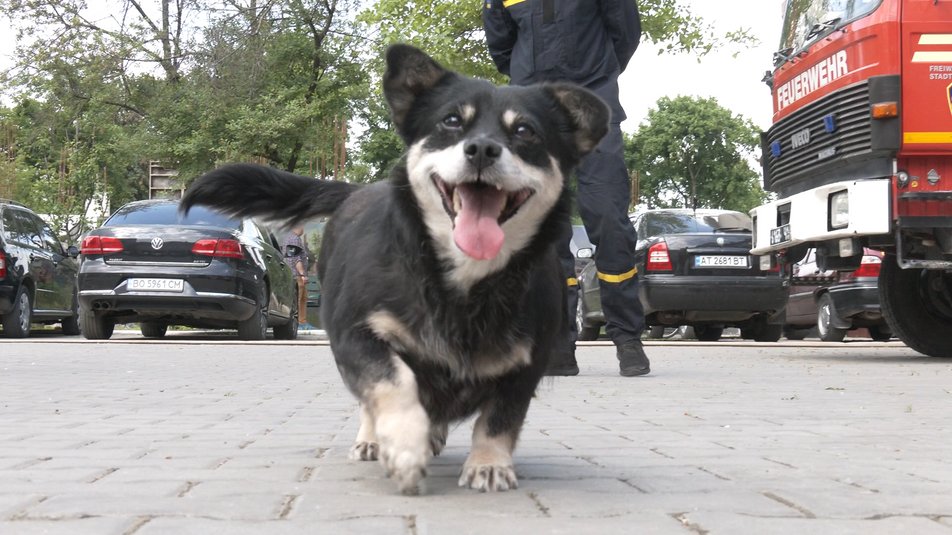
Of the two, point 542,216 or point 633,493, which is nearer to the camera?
point 633,493

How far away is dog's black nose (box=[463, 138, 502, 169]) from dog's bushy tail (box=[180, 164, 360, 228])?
1598 millimetres

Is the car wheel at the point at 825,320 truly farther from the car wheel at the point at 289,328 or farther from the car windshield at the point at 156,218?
the car windshield at the point at 156,218

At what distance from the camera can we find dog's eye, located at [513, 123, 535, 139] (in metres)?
3.69

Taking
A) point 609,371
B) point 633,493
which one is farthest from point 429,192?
point 609,371

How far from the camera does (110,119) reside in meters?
39.0

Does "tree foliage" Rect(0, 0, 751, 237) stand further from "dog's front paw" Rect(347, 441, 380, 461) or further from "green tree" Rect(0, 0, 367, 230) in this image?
"dog's front paw" Rect(347, 441, 380, 461)

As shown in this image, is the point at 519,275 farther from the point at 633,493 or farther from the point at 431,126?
the point at 633,493

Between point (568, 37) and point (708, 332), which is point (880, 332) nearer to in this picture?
point (708, 332)

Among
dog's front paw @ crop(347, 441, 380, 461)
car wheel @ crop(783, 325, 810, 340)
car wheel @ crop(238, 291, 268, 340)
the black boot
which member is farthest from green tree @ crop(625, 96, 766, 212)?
dog's front paw @ crop(347, 441, 380, 461)

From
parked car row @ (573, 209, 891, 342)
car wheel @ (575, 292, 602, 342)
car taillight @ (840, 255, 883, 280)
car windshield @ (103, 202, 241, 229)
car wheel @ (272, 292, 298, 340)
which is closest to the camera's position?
car taillight @ (840, 255, 883, 280)

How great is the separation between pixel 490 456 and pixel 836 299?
11.6m

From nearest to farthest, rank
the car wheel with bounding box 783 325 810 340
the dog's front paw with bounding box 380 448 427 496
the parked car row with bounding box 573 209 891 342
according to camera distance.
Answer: the dog's front paw with bounding box 380 448 427 496
the parked car row with bounding box 573 209 891 342
the car wheel with bounding box 783 325 810 340

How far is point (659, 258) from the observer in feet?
49.1

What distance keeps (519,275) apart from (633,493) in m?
0.83
